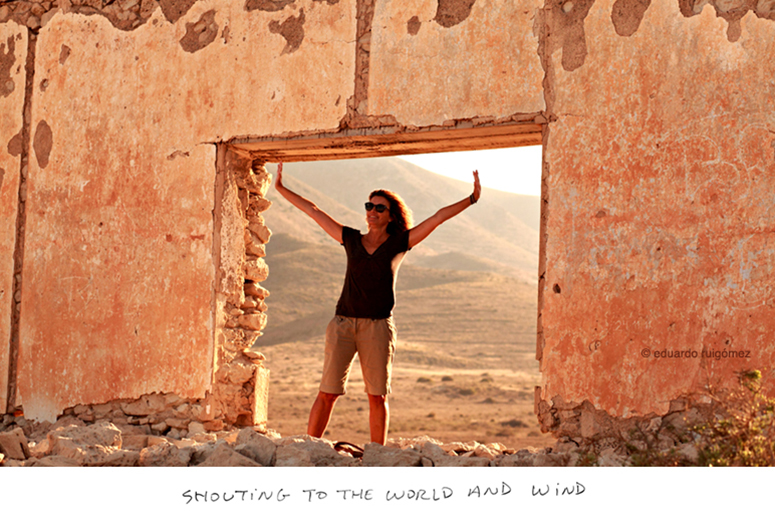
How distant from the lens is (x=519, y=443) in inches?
540

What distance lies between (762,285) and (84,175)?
4.15 m

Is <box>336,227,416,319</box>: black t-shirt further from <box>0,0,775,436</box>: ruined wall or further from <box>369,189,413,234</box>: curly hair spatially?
<box>0,0,775,436</box>: ruined wall

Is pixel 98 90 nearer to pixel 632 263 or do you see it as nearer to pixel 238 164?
pixel 238 164

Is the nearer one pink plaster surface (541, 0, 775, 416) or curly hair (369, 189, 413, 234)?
pink plaster surface (541, 0, 775, 416)

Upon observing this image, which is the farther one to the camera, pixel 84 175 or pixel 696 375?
pixel 84 175

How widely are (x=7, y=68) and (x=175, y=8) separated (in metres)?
1.40

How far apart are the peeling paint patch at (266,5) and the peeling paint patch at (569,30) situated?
1.61 meters

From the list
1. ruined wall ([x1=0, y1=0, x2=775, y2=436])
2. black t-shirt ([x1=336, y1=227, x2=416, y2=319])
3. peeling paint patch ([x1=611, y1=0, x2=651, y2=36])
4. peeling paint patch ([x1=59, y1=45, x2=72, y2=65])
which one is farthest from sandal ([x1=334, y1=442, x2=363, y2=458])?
peeling paint patch ([x1=59, y1=45, x2=72, y2=65])

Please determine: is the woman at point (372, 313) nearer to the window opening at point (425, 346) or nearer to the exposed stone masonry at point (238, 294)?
the exposed stone masonry at point (238, 294)

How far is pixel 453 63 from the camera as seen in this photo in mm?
4324

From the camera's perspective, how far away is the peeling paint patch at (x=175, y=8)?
16.1 ft

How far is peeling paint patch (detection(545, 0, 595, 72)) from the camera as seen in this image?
4094mm

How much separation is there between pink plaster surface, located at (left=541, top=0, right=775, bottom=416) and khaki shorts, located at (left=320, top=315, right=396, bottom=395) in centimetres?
85

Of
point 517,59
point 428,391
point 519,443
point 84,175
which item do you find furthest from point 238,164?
point 428,391
